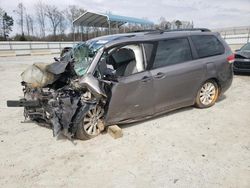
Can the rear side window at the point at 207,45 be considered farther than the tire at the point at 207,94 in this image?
No

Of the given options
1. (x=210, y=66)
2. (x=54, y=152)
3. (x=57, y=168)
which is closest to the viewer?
(x=57, y=168)

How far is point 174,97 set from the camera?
5113mm

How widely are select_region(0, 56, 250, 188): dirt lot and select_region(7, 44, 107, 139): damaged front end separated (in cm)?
30

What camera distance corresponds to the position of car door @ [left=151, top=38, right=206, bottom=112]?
4828 mm

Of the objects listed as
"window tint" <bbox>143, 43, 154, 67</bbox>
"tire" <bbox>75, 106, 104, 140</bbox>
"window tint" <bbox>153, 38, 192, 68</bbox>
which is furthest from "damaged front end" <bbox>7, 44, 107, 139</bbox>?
"window tint" <bbox>153, 38, 192, 68</bbox>

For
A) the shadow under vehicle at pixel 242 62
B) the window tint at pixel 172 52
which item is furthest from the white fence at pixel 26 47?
the window tint at pixel 172 52

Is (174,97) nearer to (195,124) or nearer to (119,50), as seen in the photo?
(195,124)

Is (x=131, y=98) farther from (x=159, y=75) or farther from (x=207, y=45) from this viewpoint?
(x=207, y=45)

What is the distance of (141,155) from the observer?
3.79m

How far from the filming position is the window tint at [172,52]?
488 centimetres

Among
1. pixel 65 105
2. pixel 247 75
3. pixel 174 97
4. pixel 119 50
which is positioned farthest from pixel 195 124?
pixel 247 75

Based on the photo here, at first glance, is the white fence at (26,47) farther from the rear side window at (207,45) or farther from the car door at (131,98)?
the car door at (131,98)

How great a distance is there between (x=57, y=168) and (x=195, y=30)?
14.4 feet

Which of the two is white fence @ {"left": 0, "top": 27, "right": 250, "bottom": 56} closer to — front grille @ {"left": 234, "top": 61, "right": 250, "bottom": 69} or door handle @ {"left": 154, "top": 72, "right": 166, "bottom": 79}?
front grille @ {"left": 234, "top": 61, "right": 250, "bottom": 69}
